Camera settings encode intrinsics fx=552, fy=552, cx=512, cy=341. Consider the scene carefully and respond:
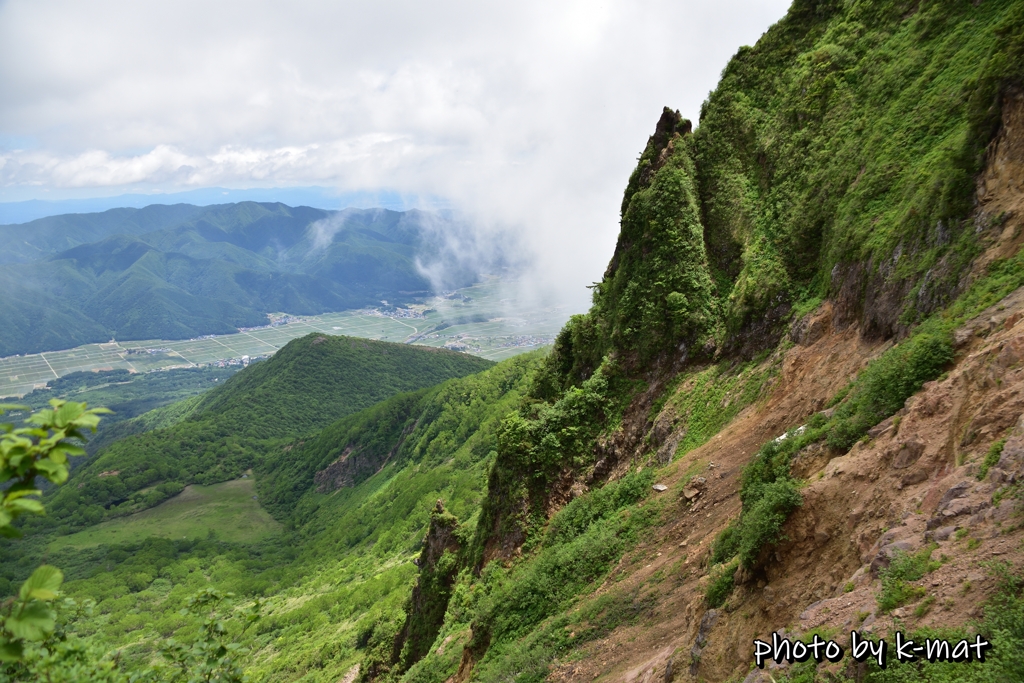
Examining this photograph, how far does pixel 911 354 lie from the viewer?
12.2 metres

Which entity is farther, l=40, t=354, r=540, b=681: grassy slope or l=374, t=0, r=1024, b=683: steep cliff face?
l=40, t=354, r=540, b=681: grassy slope

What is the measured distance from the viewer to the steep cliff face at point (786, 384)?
9.79 meters

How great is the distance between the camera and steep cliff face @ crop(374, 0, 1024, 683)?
9789 mm

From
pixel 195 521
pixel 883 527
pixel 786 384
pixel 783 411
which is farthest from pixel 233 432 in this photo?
pixel 883 527

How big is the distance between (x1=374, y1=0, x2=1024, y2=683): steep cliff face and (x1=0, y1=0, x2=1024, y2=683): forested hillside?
0.26 feet

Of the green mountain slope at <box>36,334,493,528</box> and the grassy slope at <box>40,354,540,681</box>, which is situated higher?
the green mountain slope at <box>36,334,493,528</box>

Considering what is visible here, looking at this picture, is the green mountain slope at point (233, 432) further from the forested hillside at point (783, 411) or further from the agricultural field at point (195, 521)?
the forested hillside at point (783, 411)

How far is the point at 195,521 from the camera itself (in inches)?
4993

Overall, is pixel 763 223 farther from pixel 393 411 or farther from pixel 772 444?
pixel 393 411

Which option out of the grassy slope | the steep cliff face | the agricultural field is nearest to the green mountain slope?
the agricultural field

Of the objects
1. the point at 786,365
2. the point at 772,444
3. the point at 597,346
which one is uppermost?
the point at 597,346

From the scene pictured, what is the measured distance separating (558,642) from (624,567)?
3126 mm

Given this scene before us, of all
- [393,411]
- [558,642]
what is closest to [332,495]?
[393,411]

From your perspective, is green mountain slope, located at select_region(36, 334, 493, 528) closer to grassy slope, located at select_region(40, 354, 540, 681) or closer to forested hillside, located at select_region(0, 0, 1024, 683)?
grassy slope, located at select_region(40, 354, 540, 681)
